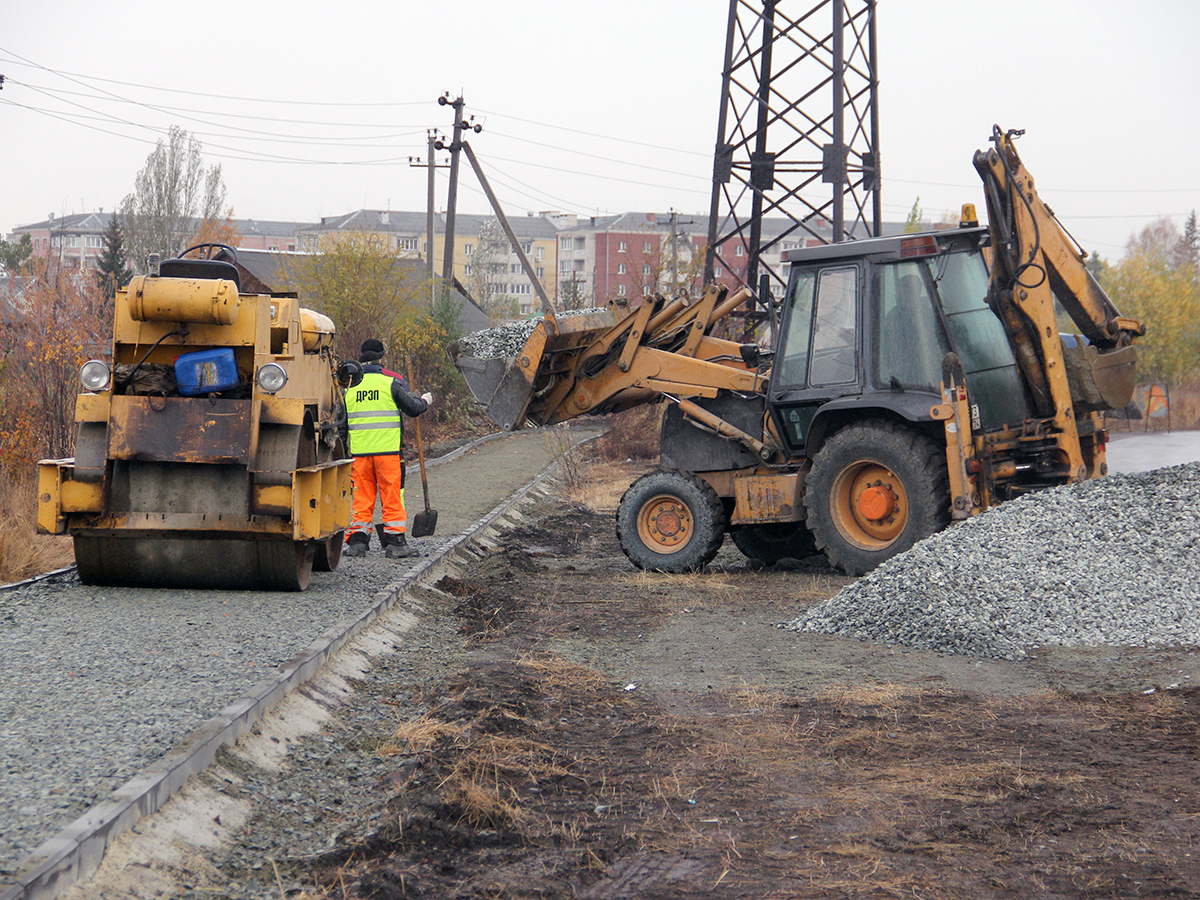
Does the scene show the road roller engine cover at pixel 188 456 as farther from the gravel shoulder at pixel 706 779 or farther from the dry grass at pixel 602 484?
the dry grass at pixel 602 484

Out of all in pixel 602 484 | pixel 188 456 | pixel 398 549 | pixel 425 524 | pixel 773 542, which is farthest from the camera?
pixel 602 484

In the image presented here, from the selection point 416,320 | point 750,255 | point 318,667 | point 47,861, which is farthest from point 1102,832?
point 416,320

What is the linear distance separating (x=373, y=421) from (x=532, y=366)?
1686 millimetres

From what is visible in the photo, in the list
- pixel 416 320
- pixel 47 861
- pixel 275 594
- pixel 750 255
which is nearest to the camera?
pixel 47 861

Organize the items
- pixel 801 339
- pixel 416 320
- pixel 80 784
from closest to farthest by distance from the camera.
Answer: pixel 80 784 < pixel 801 339 < pixel 416 320

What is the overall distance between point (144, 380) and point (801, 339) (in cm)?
538

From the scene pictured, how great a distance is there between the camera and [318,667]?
671 cm

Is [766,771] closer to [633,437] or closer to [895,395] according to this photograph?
[895,395]

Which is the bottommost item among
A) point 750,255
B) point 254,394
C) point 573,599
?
point 573,599

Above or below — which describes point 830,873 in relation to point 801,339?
below

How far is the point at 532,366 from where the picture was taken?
1172cm

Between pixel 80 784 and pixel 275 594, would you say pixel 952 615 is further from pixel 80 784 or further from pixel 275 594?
pixel 80 784

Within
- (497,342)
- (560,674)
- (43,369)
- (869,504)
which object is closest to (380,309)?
(43,369)

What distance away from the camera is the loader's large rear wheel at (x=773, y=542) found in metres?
11.9
